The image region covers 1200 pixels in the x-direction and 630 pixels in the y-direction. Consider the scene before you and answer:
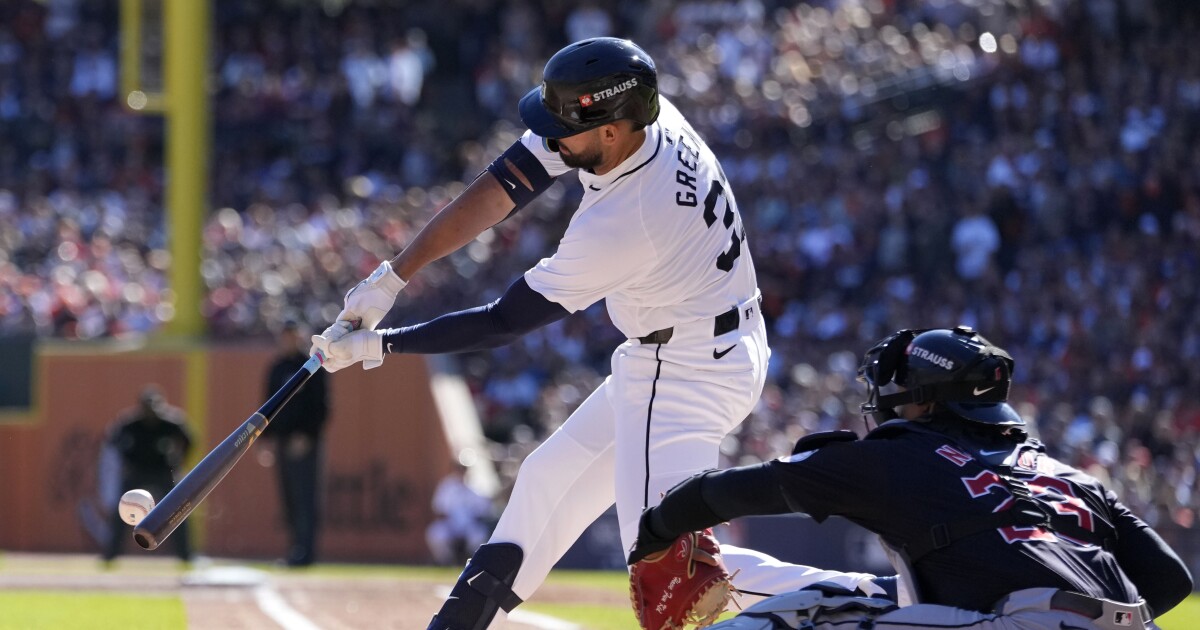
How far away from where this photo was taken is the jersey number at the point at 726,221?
200 inches

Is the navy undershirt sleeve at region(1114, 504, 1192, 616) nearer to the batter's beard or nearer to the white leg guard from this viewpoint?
the white leg guard

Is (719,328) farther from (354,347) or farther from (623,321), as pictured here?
(354,347)

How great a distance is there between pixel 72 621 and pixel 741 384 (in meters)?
4.04

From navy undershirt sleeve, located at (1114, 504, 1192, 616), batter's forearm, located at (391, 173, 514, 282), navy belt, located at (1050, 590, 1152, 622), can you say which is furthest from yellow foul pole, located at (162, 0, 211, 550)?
navy belt, located at (1050, 590, 1152, 622)

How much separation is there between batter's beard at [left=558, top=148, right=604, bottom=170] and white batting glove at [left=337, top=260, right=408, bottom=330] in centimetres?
67

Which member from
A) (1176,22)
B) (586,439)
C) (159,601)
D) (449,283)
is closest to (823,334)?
(449,283)

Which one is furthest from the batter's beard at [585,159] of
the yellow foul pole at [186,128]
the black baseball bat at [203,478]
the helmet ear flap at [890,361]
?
the yellow foul pole at [186,128]

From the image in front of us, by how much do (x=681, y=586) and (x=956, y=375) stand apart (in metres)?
1.08

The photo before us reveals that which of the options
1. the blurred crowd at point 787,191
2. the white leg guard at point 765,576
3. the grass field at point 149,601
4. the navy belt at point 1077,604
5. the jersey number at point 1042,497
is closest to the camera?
the navy belt at point 1077,604

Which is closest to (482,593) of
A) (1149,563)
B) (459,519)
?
(1149,563)

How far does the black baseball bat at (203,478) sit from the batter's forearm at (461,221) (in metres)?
0.51

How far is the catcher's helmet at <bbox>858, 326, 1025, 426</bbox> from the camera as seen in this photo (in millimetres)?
4145

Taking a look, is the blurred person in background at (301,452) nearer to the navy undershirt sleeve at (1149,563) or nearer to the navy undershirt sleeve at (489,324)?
the navy undershirt sleeve at (489,324)

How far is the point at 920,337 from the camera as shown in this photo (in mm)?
4285
